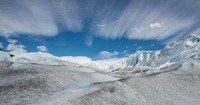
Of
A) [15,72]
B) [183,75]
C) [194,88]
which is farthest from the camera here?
[183,75]

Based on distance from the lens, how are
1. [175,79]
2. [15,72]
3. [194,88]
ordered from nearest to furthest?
1. [15,72]
2. [194,88]
3. [175,79]

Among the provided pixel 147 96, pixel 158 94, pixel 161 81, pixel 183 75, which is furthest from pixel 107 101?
pixel 183 75

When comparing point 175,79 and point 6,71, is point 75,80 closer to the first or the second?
point 6,71

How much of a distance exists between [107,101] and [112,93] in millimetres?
768

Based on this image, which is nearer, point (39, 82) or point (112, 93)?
point (112, 93)

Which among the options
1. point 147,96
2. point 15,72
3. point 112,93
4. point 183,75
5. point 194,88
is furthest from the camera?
point 183,75

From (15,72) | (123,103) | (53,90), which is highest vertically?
(15,72)

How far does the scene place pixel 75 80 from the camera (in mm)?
9148

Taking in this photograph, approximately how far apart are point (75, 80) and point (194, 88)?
6.90 metres

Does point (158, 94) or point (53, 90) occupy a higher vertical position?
point (53, 90)

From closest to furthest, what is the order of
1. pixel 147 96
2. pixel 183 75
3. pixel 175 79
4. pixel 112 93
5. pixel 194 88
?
1. pixel 112 93
2. pixel 147 96
3. pixel 194 88
4. pixel 175 79
5. pixel 183 75

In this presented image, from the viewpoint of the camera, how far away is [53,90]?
7223mm

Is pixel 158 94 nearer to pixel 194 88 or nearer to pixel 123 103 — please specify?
pixel 123 103

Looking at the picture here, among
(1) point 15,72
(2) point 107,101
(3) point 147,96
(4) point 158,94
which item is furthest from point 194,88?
(1) point 15,72
